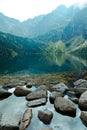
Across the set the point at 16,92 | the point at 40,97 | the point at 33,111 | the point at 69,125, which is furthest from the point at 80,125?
the point at 16,92

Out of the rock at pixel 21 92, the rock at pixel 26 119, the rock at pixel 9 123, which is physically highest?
the rock at pixel 9 123

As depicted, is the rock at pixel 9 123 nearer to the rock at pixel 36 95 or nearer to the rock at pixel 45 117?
the rock at pixel 45 117

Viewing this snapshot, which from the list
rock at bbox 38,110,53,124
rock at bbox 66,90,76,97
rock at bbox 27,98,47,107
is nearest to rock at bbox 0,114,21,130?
rock at bbox 38,110,53,124

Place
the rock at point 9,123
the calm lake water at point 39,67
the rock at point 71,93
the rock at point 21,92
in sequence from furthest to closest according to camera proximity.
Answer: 1. the calm lake water at point 39,67
2. the rock at point 21,92
3. the rock at point 71,93
4. the rock at point 9,123

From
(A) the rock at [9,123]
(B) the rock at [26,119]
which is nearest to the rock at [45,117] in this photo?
(B) the rock at [26,119]

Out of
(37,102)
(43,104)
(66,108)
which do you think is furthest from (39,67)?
(66,108)

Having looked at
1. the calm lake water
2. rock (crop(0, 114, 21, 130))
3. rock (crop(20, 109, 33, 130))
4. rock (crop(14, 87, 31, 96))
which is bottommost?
the calm lake water

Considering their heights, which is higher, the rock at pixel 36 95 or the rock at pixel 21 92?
the rock at pixel 36 95

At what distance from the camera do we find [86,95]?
2095cm

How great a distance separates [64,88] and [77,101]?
17.9ft

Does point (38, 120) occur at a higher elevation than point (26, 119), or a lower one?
lower

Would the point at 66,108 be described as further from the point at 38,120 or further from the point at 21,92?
the point at 21,92

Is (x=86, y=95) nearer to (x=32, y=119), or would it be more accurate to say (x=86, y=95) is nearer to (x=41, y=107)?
(x=41, y=107)

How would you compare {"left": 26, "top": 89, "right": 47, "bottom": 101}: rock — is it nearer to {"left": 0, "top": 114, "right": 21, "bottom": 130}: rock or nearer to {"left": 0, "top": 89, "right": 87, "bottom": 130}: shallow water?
{"left": 0, "top": 89, "right": 87, "bottom": 130}: shallow water
